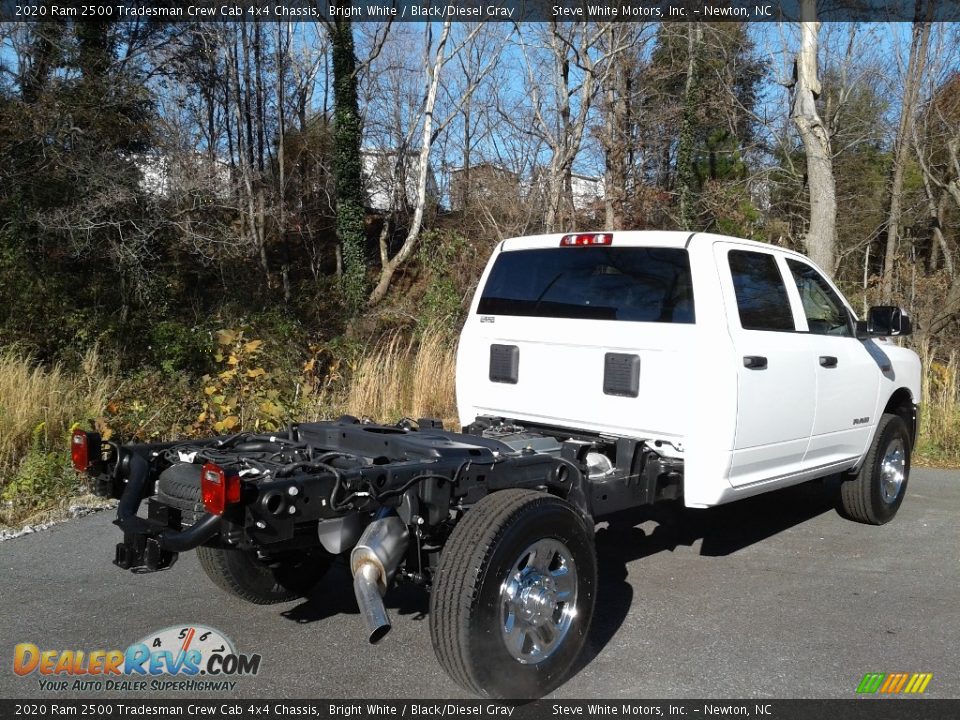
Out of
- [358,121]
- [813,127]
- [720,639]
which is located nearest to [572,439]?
[720,639]

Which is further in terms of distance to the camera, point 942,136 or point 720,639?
point 942,136

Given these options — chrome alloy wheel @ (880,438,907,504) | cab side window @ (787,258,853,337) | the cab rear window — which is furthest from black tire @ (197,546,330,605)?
chrome alloy wheel @ (880,438,907,504)

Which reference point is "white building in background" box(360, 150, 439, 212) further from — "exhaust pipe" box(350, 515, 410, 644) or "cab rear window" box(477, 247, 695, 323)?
"exhaust pipe" box(350, 515, 410, 644)

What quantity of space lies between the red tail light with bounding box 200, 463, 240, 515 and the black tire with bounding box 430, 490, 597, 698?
2.94 ft

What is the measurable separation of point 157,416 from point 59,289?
6768mm

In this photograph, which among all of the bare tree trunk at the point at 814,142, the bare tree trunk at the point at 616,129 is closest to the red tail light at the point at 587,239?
the bare tree trunk at the point at 814,142

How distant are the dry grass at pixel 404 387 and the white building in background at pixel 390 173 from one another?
18.3m

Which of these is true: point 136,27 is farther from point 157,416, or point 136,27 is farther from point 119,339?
point 157,416

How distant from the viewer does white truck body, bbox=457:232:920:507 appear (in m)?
4.83

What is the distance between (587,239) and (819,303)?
184 centimetres

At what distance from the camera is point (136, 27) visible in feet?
62.4

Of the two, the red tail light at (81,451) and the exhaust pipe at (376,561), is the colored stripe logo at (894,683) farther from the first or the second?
the red tail light at (81,451)

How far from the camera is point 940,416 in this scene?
1011cm

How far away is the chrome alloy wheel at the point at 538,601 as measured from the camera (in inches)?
145
